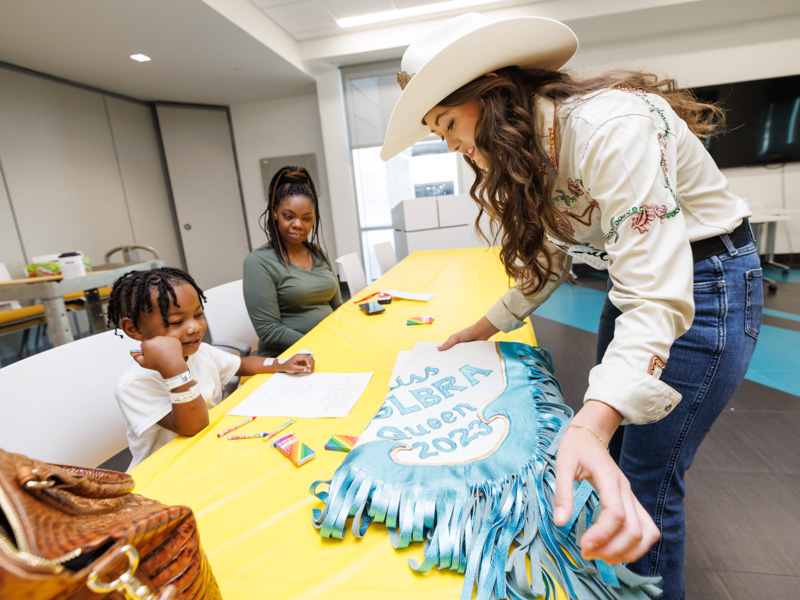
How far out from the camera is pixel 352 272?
2.88 meters

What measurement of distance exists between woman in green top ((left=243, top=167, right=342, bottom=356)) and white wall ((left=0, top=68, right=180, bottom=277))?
3.46 meters

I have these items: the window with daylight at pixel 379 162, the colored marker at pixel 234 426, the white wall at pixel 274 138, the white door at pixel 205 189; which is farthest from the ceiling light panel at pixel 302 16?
the colored marker at pixel 234 426

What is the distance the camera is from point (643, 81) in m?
0.76

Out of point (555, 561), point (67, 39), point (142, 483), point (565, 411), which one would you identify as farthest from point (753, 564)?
point (67, 39)

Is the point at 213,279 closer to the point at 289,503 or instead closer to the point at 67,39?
the point at 67,39

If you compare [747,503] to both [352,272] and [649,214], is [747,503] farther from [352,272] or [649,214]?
[352,272]

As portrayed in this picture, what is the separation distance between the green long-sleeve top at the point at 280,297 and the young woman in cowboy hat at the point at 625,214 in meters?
1.05

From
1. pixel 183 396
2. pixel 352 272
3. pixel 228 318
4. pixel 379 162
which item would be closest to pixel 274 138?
pixel 379 162

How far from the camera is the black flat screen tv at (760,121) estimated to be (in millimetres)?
4562

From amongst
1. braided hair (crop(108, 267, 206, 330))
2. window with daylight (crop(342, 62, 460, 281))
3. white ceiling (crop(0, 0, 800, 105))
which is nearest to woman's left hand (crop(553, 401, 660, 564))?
braided hair (crop(108, 267, 206, 330))

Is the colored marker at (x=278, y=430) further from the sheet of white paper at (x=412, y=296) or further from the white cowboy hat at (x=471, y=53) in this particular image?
the sheet of white paper at (x=412, y=296)

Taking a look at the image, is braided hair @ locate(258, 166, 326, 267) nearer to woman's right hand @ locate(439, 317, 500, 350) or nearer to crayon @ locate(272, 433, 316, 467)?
woman's right hand @ locate(439, 317, 500, 350)

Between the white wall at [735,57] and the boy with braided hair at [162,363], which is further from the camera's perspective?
the white wall at [735,57]

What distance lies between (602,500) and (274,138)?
6.43 meters
